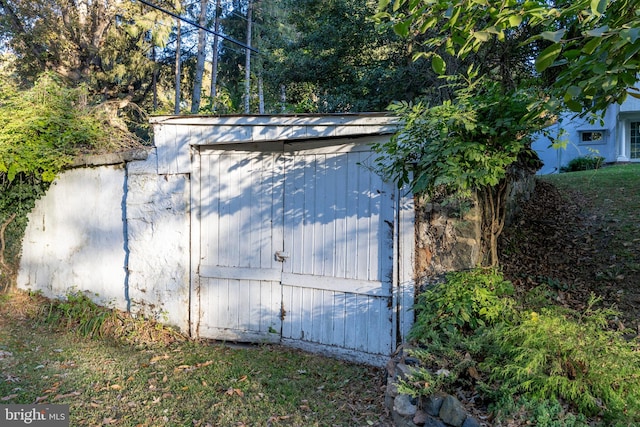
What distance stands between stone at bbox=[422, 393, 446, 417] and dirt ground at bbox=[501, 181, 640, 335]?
6.25 ft

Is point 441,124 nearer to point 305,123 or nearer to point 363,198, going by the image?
point 363,198

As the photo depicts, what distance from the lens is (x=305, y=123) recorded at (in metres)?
4.16

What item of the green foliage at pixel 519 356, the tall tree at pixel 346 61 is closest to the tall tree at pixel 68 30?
the tall tree at pixel 346 61

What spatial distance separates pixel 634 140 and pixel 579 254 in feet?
50.7

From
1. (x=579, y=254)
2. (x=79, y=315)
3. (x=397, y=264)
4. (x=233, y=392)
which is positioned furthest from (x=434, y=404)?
(x=79, y=315)

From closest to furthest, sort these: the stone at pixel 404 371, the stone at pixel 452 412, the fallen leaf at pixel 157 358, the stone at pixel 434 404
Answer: the stone at pixel 452 412, the stone at pixel 434 404, the stone at pixel 404 371, the fallen leaf at pixel 157 358

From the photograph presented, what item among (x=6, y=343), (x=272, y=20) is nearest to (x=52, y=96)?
(x=6, y=343)

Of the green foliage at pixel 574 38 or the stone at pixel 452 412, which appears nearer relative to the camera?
the green foliage at pixel 574 38

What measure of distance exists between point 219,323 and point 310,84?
6382 mm

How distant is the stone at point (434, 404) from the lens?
2.56 metres

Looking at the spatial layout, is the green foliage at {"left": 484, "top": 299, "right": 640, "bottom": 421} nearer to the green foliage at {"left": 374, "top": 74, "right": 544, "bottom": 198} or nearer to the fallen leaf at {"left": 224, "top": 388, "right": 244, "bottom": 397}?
the green foliage at {"left": 374, "top": 74, "right": 544, "bottom": 198}

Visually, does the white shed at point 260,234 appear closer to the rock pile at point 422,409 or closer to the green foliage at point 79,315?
the green foliage at point 79,315

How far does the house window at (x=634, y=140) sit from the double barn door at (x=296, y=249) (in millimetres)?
17490

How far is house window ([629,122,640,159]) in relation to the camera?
16.4 meters
